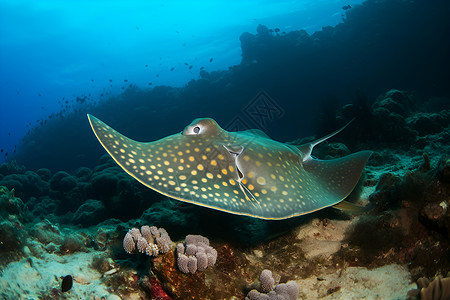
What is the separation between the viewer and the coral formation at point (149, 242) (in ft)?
10.6

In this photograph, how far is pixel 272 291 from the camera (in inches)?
123

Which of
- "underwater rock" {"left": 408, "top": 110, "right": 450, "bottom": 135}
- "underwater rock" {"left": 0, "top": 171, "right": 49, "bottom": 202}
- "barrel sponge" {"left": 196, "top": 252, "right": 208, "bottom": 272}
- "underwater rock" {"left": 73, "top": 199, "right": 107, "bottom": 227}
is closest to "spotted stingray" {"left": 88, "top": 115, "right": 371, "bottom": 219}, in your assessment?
"barrel sponge" {"left": 196, "top": 252, "right": 208, "bottom": 272}

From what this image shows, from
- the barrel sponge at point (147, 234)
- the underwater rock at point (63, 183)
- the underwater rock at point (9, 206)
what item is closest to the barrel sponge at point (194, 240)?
the barrel sponge at point (147, 234)

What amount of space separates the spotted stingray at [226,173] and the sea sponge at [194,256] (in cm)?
105

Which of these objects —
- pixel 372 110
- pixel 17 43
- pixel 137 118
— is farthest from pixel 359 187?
pixel 17 43

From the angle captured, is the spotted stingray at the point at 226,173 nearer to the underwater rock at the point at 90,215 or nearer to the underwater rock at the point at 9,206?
the underwater rock at the point at 9,206

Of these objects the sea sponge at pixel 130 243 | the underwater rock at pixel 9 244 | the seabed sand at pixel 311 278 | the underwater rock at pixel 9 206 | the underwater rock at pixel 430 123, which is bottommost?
the underwater rock at pixel 430 123

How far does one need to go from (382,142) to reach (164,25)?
87.0 m

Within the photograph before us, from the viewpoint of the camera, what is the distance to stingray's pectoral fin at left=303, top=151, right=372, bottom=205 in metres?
3.95

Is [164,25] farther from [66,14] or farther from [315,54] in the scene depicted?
[315,54]

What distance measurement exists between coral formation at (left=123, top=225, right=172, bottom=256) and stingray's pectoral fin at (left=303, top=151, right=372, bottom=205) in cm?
260

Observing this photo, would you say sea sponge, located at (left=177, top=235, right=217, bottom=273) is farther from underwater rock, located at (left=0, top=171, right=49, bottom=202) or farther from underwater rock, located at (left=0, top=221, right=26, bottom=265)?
underwater rock, located at (left=0, top=171, right=49, bottom=202)

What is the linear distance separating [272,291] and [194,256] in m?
1.13

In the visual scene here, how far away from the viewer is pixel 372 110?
Result: 1291 cm
